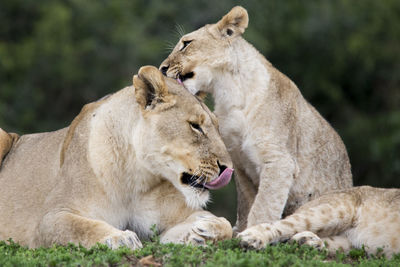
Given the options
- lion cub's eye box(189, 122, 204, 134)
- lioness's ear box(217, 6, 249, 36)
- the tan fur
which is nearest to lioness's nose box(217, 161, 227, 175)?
lion cub's eye box(189, 122, 204, 134)

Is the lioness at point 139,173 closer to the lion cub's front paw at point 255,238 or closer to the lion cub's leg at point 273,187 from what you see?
the lion cub's front paw at point 255,238

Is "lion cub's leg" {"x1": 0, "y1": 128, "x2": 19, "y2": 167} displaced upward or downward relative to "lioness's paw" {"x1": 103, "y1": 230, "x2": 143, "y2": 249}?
upward

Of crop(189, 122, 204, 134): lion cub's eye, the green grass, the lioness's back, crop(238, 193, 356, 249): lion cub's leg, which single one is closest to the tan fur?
crop(238, 193, 356, 249): lion cub's leg

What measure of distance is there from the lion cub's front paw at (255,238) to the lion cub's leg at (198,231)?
146 millimetres

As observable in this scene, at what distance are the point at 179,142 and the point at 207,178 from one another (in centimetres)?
33

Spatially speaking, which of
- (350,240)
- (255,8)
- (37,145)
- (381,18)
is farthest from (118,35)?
(350,240)

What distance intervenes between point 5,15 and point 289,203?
11.1 meters

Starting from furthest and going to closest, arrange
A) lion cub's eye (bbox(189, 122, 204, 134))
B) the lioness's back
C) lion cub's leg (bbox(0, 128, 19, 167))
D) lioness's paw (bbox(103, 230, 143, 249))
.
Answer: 1. lion cub's leg (bbox(0, 128, 19, 167))
2. the lioness's back
3. lion cub's eye (bbox(189, 122, 204, 134))
4. lioness's paw (bbox(103, 230, 143, 249))

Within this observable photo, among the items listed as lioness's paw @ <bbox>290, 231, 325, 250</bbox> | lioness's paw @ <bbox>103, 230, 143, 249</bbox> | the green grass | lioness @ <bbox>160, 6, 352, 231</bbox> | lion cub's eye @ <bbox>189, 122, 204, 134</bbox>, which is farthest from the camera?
lioness @ <bbox>160, 6, 352, 231</bbox>

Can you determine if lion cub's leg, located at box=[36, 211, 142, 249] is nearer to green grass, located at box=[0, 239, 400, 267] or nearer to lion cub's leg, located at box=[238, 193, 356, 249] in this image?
green grass, located at box=[0, 239, 400, 267]

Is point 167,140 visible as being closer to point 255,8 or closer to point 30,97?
point 30,97

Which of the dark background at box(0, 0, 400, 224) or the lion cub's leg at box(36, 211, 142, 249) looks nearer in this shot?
the lion cub's leg at box(36, 211, 142, 249)

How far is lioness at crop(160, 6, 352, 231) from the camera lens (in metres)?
7.14

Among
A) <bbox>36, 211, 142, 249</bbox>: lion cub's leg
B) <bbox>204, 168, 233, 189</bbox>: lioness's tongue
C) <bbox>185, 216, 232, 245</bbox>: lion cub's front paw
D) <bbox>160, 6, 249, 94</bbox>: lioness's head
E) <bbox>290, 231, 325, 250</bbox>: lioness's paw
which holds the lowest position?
<bbox>290, 231, 325, 250</bbox>: lioness's paw
